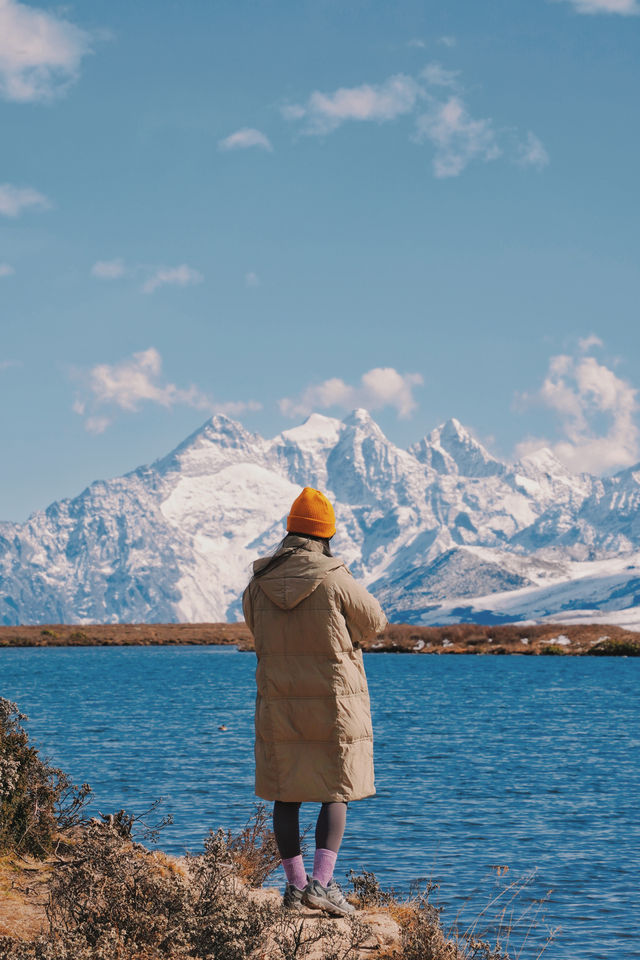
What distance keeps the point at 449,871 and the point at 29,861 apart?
23.6 ft

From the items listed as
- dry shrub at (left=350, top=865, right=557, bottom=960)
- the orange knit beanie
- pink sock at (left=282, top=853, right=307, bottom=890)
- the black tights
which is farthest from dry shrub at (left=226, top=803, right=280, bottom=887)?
the orange knit beanie

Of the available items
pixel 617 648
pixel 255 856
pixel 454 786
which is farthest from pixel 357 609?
pixel 617 648

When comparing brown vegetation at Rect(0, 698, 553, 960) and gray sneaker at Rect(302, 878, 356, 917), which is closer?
brown vegetation at Rect(0, 698, 553, 960)

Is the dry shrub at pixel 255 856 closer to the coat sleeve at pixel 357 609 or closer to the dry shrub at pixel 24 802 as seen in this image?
the dry shrub at pixel 24 802

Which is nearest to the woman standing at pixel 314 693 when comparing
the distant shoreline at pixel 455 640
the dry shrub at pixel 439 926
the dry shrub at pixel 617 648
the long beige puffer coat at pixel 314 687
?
the long beige puffer coat at pixel 314 687

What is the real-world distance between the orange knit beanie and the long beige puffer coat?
0.36 metres

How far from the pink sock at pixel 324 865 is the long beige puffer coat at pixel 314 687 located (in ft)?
1.95

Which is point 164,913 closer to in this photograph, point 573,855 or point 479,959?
point 479,959

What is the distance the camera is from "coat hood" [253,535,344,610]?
8.05 meters

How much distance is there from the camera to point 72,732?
3381 centimetres

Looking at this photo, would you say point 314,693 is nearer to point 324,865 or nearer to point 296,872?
point 324,865

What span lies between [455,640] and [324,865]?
13532cm

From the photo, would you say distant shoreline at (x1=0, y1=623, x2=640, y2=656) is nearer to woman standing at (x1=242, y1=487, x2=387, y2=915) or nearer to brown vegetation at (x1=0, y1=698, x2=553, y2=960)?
brown vegetation at (x1=0, y1=698, x2=553, y2=960)

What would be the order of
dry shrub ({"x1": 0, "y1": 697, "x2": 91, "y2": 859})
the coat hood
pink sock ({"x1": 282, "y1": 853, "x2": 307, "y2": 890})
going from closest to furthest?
the coat hood < pink sock ({"x1": 282, "y1": 853, "x2": 307, "y2": 890}) < dry shrub ({"x1": 0, "y1": 697, "x2": 91, "y2": 859})
